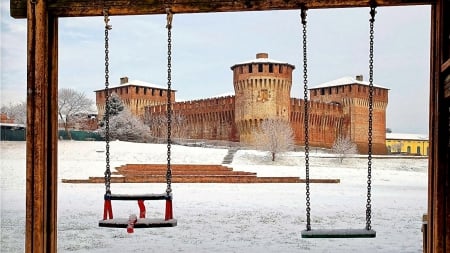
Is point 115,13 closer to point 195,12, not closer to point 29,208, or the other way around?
point 195,12

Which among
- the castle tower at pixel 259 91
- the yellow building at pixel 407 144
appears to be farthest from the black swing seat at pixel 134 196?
the yellow building at pixel 407 144

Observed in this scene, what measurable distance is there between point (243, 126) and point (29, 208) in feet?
144

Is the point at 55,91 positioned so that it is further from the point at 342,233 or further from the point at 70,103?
the point at 70,103

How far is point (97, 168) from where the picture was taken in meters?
26.2

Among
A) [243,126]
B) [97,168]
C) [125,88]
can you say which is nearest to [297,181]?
[97,168]

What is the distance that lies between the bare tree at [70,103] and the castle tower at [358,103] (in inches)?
794

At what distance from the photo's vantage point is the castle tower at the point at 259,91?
47.1 metres

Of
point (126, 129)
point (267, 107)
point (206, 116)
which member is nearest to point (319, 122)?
point (267, 107)

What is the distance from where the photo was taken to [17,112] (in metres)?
48.3

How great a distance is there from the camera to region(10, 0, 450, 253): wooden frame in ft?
13.4

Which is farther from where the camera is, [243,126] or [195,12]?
[243,126]

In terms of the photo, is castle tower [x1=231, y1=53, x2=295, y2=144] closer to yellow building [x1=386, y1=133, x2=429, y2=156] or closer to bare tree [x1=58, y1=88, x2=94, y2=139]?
bare tree [x1=58, y1=88, x2=94, y2=139]

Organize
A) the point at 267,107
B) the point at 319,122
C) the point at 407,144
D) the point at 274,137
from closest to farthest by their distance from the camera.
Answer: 1. the point at 274,137
2. the point at 267,107
3. the point at 319,122
4. the point at 407,144

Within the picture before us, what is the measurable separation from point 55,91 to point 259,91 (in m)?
42.8
